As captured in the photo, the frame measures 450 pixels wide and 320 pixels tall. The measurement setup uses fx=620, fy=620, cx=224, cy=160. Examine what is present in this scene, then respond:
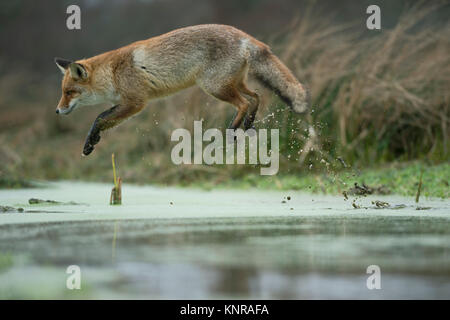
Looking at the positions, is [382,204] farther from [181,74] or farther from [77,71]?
[77,71]

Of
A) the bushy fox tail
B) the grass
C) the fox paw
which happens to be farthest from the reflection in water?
the grass

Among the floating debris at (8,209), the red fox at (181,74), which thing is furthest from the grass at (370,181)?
the floating debris at (8,209)

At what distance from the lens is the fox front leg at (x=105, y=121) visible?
6.05 meters

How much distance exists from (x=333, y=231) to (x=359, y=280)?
1.41m

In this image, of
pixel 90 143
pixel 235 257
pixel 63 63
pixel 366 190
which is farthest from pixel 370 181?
pixel 235 257

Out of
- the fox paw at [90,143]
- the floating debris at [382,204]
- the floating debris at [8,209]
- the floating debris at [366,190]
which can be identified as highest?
the fox paw at [90,143]

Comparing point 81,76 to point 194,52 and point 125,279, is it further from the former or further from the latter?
point 125,279

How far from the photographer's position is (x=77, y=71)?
6148 millimetres

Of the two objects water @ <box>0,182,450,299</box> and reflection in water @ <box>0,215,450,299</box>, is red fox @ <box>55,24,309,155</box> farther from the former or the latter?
reflection in water @ <box>0,215,450,299</box>

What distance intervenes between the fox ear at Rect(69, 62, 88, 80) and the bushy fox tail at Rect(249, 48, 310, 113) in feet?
5.46

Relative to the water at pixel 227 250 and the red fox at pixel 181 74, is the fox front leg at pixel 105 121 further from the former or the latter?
→ the water at pixel 227 250

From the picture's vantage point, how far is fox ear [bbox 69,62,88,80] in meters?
6.07

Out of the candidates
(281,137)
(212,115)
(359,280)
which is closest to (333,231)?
(359,280)
